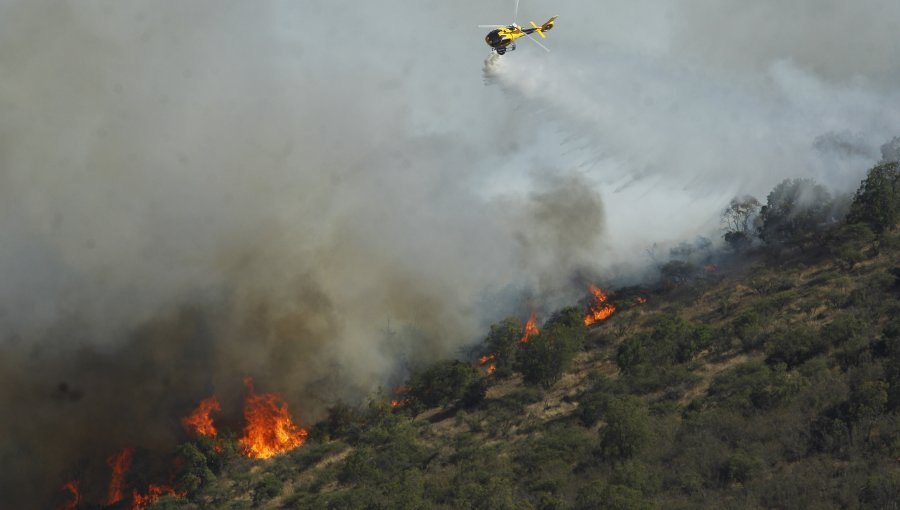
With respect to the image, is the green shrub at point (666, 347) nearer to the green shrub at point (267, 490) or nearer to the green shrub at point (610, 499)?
the green shrub at point (610, 499)

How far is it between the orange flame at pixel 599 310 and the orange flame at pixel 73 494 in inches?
1527

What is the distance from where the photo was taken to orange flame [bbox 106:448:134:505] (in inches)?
2552

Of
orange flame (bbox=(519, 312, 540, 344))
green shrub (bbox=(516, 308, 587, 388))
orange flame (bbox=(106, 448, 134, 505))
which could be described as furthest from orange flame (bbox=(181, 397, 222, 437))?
orange flame (bbox=(519, 312, 540, 344))

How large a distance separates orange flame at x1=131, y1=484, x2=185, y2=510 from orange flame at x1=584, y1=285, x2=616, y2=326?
33473 millimetres

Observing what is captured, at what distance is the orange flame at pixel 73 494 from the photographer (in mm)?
64188

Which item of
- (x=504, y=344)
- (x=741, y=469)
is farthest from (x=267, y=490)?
(x=741, y=469)

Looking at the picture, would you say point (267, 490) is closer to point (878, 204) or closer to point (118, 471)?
point (118, 471)

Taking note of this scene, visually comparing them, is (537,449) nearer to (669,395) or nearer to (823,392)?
(669,395)

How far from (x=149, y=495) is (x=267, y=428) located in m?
8.86

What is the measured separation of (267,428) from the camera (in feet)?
222

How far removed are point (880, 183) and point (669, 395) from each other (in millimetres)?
31991

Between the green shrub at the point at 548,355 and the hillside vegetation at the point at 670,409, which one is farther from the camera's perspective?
the green shrub at the point at 548,355

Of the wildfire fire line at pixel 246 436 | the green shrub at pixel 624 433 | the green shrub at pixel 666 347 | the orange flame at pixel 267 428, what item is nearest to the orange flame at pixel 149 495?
the wildfire fire line at pixel 246 436

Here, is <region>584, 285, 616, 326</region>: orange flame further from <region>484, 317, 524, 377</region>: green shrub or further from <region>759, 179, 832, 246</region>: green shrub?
<region>759, 179, 832, 246</region>: green shrub
